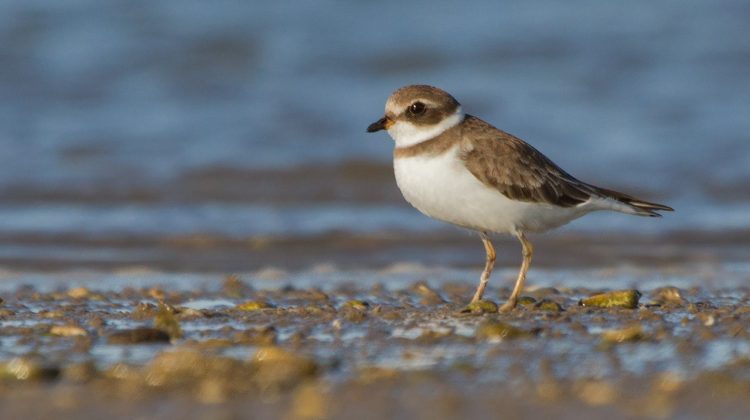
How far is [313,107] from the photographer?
1577 centimetres

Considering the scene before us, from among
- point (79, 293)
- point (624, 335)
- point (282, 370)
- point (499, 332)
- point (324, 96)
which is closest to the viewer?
point (282, 370)

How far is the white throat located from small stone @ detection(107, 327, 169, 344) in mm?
1911

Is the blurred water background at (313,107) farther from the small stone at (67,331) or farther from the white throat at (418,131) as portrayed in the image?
the small stone at (67,331)

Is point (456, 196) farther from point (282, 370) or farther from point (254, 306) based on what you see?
point (282, 370)

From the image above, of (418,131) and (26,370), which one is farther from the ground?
(418,131)

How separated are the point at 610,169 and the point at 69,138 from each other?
6.56m

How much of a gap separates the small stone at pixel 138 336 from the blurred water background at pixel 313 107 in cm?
425

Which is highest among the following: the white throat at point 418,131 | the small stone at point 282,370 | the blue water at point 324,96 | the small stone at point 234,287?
the blue water at point 324,96

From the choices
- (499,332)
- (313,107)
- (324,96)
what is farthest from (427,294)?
(324,96)

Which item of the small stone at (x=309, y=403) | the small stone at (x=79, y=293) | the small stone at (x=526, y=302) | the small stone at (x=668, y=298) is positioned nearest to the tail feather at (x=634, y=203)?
the small stone at (x=668, y=298)

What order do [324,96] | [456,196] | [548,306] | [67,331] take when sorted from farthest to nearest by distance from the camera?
1. [324,96]
2. [548,306]
3. [456,196]
4. [67,331]

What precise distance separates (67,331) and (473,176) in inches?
92.3

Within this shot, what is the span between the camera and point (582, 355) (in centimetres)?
507

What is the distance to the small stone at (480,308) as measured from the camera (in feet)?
21.1
